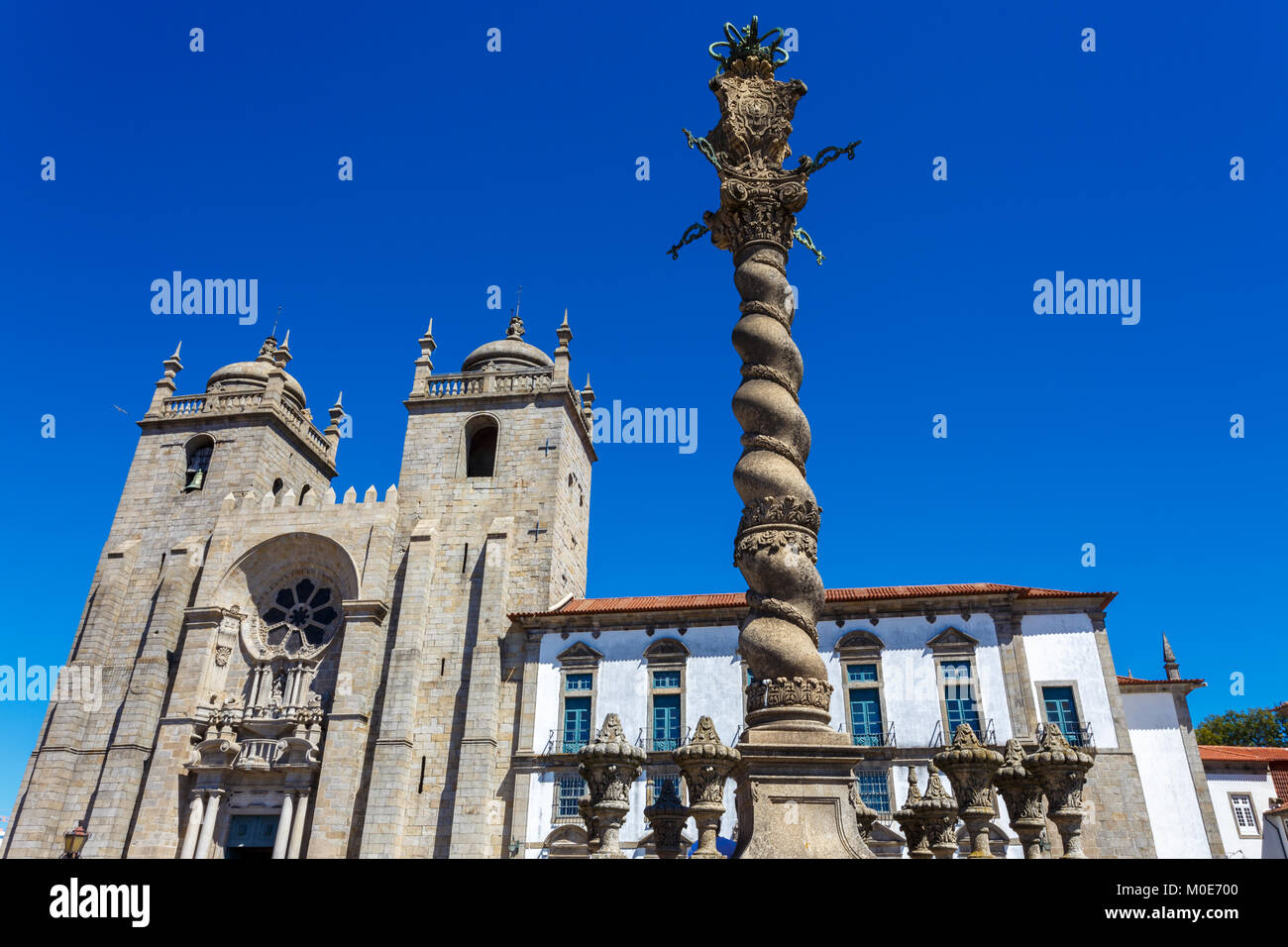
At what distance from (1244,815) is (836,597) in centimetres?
1859

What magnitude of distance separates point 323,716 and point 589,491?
1273 cm

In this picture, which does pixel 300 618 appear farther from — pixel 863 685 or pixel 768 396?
pixel 768 396

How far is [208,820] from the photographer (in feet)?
81.7

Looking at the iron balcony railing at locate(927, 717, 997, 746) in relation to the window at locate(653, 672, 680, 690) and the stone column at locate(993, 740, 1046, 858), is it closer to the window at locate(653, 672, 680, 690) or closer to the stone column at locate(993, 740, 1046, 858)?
the window at locate(653, 672, 680, 690)

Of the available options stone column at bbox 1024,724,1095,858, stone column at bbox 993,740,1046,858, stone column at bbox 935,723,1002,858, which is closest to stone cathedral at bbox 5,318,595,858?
stone column at bbox 935,723,1002,858

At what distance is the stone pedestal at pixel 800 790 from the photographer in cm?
810

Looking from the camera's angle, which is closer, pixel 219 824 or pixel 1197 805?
pixel 1197 805

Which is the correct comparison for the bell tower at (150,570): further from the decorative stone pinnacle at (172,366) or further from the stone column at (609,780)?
the stone column at (609,780)

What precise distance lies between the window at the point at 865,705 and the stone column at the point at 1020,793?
13.1 meters

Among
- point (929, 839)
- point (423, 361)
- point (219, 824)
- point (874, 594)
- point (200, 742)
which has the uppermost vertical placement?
point (423, 361)
